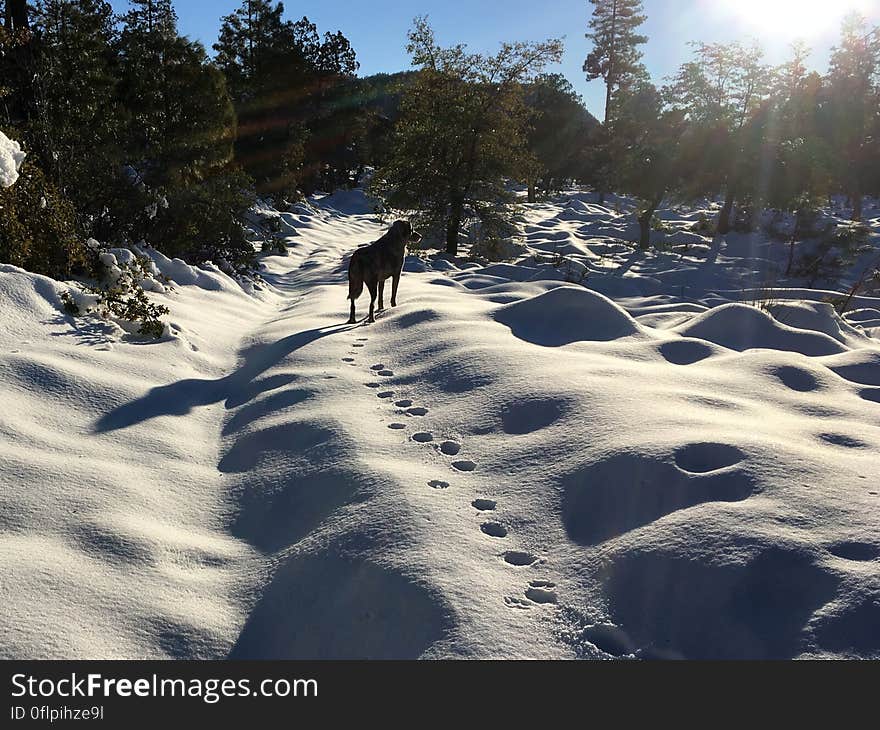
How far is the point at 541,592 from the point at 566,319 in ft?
14.7

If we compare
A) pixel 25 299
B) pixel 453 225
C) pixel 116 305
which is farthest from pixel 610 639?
pixel 453 225

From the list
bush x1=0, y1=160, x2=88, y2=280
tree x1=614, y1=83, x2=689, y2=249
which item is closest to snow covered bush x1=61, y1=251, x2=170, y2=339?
→ bush x1=0, y1=160, x2=88, y2=280

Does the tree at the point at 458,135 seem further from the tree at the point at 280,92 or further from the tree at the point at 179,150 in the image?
the tree at the point at 280,92

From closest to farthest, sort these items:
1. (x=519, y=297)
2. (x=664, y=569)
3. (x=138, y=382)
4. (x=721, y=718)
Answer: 1. (x=721, y=718)
2. (x=664, y=569)
3. (x=138, y=382)
4. (x=519, y=297)

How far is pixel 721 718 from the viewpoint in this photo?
173 centimetres

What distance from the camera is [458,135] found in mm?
14438

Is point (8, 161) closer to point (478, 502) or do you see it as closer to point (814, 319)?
point (478, 502)

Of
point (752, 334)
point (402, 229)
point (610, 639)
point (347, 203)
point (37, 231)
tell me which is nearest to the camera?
point (610, 639)

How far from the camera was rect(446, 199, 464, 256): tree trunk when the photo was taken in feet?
48.9

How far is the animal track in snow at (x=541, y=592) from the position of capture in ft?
7.50

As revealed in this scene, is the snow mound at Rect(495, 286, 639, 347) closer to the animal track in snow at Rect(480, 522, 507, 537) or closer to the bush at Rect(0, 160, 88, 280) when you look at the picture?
the animal track in snow at Rect(480, 522, 507, 537)

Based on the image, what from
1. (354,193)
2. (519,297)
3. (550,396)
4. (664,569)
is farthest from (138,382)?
(354,193)

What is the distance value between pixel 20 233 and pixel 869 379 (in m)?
8.26

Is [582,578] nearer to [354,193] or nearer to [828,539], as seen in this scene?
[828,539]
